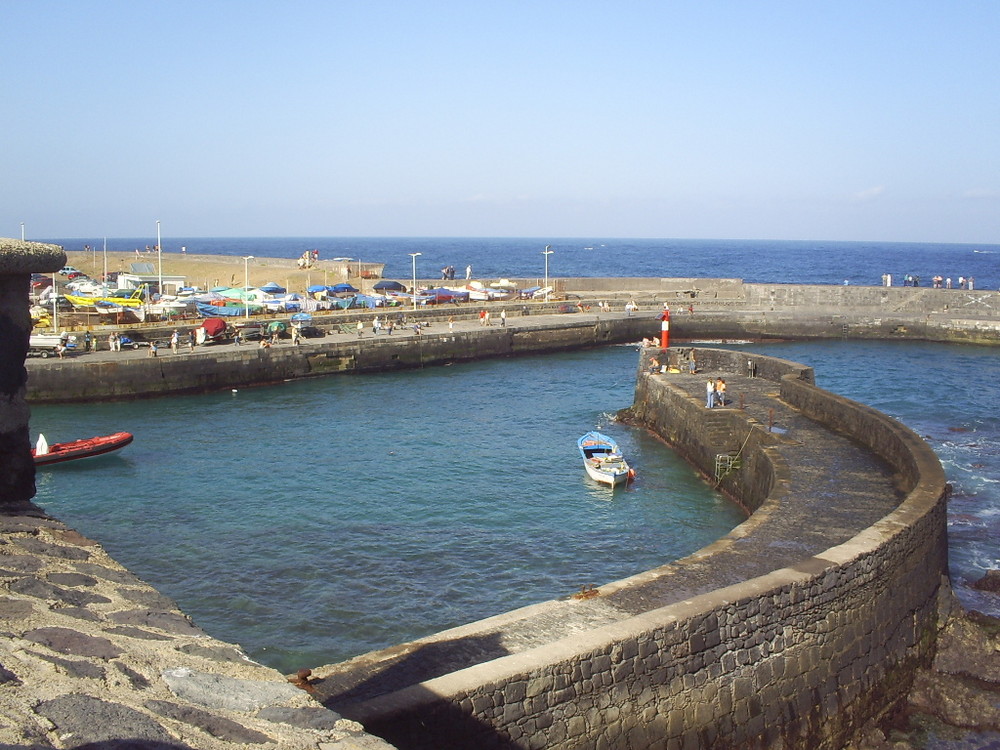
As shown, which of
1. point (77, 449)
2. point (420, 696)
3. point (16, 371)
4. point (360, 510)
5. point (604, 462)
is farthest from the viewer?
point (77, 449)

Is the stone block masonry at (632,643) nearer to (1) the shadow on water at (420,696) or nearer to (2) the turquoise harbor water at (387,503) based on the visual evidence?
(1) the shadow on water at (420,696)

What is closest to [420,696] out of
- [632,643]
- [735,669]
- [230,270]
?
[632,643]

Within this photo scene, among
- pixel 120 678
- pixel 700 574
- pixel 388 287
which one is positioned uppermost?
pixel 388 287

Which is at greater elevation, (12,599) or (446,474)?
(12,599)

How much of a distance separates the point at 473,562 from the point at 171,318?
28.6m

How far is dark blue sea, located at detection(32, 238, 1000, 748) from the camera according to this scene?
13.5 metres

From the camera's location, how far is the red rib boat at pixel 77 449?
2108cm

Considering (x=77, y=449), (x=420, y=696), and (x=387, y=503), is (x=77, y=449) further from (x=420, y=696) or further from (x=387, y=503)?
(x=420, y=696)

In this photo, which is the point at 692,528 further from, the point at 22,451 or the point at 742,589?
the point at 22,451

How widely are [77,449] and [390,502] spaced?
8313 millimetres

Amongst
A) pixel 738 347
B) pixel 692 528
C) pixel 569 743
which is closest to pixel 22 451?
pixel 569 743

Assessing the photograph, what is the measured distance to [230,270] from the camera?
6850 cm

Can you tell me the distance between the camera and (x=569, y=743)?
7852mm

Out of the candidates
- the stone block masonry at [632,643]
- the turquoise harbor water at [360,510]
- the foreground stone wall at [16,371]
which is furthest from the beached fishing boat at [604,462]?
the foreground stone wall at [16,371]
